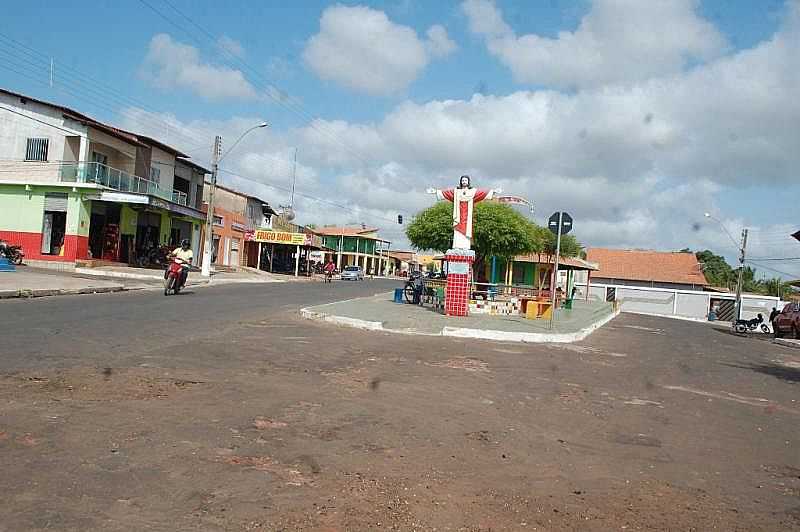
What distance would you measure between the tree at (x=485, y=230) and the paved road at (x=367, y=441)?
67.6 ft

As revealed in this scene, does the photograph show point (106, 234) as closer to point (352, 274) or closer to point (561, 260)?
point (561, 260)

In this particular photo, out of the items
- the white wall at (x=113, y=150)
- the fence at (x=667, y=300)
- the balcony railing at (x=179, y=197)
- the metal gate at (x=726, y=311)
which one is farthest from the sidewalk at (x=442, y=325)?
the fence at (x=667, y=300)

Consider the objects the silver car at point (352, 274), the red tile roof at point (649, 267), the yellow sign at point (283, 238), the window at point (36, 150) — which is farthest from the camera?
the red tile roof at point (649, 267)

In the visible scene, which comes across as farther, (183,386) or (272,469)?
(183,386)

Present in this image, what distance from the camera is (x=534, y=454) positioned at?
579 centimetres

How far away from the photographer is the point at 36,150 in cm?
3528

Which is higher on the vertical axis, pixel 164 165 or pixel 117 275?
pixel 164 165

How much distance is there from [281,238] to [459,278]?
40.1 meters

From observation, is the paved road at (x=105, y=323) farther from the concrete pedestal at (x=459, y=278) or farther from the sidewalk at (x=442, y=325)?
the concrete pedestal at (x=459, y=278)

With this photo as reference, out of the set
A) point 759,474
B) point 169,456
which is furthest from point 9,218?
point 759,474

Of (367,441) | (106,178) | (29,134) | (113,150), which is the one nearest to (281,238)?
(113,150)

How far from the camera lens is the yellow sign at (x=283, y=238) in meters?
57.8

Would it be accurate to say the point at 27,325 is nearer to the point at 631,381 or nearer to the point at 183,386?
the point at 183,386

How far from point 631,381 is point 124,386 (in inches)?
291
